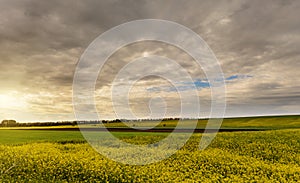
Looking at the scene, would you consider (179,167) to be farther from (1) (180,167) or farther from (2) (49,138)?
(2) (49,138)

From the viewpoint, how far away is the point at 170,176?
14438mm

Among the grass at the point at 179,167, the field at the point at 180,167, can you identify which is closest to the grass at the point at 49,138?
the grass at the point at 179,167

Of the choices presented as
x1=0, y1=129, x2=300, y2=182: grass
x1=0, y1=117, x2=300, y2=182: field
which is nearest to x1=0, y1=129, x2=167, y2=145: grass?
x1=0, y1=129, x2=300, y2=182: grass

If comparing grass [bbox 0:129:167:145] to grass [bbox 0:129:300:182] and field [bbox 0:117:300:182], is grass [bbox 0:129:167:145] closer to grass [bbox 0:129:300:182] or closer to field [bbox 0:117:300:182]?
grass [bbox 0:129:300:182]

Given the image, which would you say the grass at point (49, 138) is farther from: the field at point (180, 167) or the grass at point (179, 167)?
the field at point (180, 167)

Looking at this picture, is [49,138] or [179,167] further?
[49,138]

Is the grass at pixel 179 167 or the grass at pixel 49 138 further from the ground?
the grass at pixel 49 138

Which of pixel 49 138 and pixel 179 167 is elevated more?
pixel 49 138

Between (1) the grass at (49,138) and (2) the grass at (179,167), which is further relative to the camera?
(1) the grass at (49,138)

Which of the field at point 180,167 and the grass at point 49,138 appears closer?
the field at point 180,167

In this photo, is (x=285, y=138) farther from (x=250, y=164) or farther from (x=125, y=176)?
(x=125, y=176)

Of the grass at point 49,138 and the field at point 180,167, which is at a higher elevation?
the grass at point 49,138

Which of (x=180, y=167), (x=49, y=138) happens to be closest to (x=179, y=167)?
(x=180, y=167)

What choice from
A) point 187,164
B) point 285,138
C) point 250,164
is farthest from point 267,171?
point 285,138
